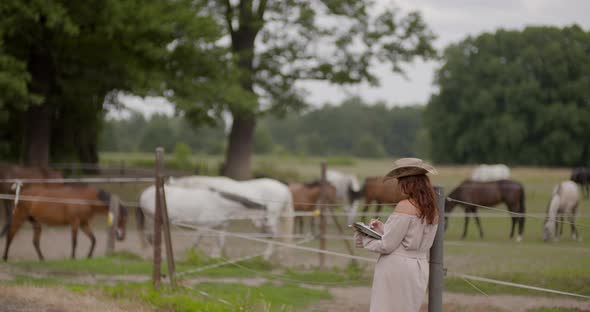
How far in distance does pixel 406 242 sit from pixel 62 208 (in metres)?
9.10

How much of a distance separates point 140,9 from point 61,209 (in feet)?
26.5

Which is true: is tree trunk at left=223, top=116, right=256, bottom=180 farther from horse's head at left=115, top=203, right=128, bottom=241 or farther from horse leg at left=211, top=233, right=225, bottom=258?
horse leg at left=211, top=233, right=225, bottom=258

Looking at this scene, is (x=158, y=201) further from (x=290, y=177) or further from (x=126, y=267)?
(x=290, y=177)

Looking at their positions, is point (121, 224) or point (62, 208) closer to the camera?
point (62, 208)

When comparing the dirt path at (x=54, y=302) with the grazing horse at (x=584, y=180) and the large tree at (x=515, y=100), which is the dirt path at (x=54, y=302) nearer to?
the grazing horse at (x=584, y=180)

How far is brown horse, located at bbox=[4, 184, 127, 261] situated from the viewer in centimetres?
1134

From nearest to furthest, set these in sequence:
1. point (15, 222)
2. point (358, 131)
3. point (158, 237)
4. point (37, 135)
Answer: point (158, 237), point (15, 222), point (37, 135), point (358, 131)

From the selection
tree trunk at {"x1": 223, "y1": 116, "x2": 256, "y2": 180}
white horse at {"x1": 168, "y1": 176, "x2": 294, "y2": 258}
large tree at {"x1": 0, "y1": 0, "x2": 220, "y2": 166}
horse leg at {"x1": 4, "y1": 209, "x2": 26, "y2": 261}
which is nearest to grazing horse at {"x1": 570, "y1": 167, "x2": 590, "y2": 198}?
white horse at {"x1": 168, "y1": 176, "x2": 294, "y2": 258}

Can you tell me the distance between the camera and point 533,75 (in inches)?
1544

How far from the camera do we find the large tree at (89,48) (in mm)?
16516

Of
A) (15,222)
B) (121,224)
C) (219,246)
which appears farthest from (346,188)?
(15,222)

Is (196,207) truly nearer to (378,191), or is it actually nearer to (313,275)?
(313,275)

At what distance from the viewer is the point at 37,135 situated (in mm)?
19875

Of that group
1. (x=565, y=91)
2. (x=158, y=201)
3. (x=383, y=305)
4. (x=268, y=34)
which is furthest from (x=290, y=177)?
(x=383, y=305)
